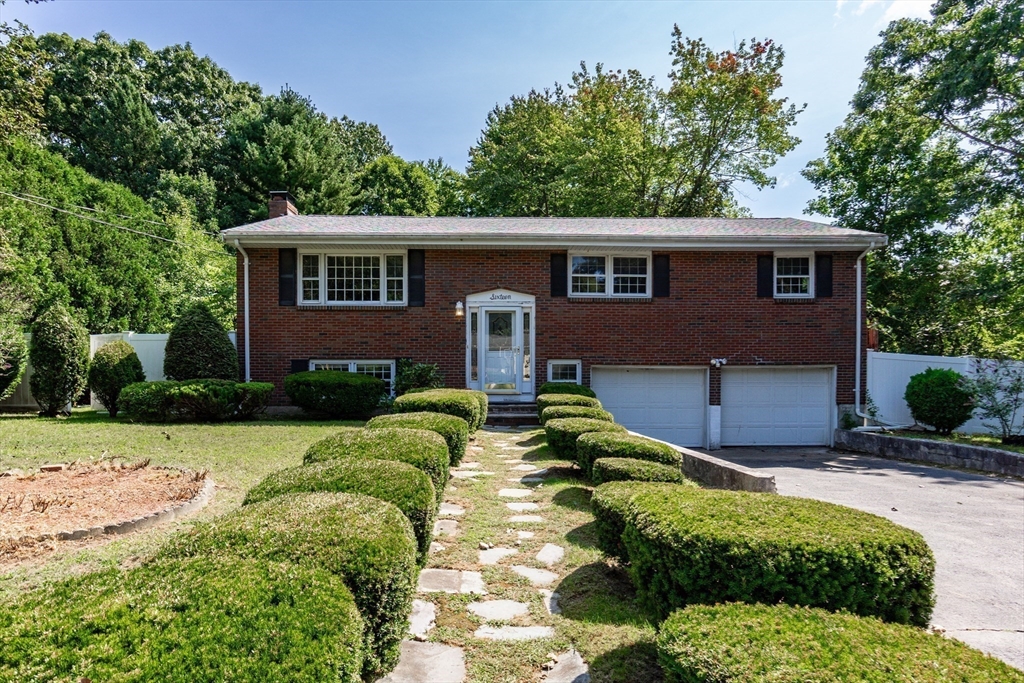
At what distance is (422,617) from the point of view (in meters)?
3.30

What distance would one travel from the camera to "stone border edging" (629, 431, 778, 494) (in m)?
6.18

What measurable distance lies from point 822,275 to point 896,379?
11.4ft

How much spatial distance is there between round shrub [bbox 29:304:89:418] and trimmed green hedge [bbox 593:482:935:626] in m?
13.3

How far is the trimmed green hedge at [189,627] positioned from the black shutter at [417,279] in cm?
1147

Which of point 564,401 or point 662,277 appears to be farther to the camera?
point 662,277

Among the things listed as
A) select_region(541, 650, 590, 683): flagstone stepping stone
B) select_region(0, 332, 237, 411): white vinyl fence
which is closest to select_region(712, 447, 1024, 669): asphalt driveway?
select_region(541, 650, 590, 683): flagstone stepping stone

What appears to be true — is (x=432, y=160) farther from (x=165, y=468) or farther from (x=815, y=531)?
(x=815, y=531)

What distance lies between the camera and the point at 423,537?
3.44m

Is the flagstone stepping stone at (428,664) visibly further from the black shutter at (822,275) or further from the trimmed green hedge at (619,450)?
the black shutter at (822,275)

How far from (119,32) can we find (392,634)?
3909cm

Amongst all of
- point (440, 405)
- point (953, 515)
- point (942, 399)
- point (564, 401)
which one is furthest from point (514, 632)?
point (942, 399)

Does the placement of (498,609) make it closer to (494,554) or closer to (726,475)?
(494,554)

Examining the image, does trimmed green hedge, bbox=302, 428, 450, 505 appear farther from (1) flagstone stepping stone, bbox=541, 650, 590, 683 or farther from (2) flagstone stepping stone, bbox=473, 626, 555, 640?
(1) flagstone stepping stone, bbox=541, 650, 590, 683

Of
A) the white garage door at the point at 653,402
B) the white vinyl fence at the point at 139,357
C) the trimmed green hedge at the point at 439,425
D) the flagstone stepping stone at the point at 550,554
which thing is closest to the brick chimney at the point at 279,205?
the white vinyl fence at the point at 139,357
